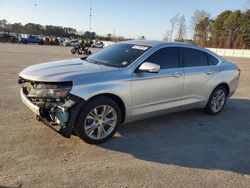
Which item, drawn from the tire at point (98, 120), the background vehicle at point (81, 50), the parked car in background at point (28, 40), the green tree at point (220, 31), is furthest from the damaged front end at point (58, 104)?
the green tree at point (220, 31)

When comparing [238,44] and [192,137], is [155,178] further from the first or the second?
[238,44]

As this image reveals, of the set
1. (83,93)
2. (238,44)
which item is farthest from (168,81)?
(238,44)

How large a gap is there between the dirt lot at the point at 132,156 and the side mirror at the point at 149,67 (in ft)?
3.77

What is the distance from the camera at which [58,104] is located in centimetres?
409

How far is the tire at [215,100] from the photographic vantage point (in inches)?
255

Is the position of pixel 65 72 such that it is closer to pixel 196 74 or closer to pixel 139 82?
pixel 139 82

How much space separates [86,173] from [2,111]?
310 cm

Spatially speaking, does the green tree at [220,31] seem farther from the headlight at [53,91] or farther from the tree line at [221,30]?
the headlight at [53,91]

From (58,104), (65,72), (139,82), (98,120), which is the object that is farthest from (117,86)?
(58,104)

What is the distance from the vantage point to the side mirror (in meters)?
4.69

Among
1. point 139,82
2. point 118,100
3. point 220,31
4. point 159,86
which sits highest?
point 220,31

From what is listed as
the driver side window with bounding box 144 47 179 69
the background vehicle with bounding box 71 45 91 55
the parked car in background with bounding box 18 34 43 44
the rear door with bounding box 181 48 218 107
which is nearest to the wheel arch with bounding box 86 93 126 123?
the driver side window with bounding box 144 47 179 69

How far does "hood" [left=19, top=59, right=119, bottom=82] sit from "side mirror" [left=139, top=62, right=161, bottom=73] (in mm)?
449

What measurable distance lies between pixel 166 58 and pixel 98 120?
184 cm
